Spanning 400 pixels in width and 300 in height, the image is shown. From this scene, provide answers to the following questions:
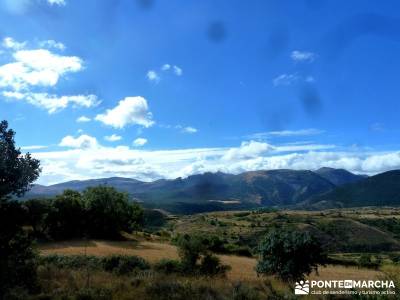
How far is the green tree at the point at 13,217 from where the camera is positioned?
38.3 ft

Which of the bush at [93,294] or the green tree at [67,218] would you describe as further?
the green tree at [67,218]

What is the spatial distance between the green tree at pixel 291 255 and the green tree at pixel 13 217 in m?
12.5

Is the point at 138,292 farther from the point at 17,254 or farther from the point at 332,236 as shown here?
the point at 332,236

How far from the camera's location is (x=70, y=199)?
62656mm

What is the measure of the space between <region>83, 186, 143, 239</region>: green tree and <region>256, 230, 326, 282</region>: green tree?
4532 centimetres

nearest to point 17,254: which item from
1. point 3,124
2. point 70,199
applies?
point 3,124

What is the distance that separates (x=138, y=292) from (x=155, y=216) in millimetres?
174963

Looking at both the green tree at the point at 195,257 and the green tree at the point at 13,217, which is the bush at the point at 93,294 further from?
the green tree at the point at 195,257

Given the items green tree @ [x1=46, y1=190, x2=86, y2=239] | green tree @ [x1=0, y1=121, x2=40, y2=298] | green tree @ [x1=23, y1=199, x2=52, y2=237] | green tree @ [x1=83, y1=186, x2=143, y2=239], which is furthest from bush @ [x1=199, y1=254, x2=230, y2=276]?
green tree @ [x1=83, y1=186, x2=143, y2=239]

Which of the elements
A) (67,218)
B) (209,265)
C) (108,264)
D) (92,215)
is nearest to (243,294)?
(108,264)

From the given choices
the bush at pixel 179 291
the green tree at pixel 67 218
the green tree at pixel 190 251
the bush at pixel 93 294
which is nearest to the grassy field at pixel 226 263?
the bush at pixel 179 291

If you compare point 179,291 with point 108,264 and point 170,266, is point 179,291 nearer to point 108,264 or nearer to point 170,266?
point 108,264

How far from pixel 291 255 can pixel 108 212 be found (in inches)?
1849

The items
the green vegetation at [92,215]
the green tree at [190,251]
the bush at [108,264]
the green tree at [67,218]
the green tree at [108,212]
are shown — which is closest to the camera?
the bush at [108,264]
